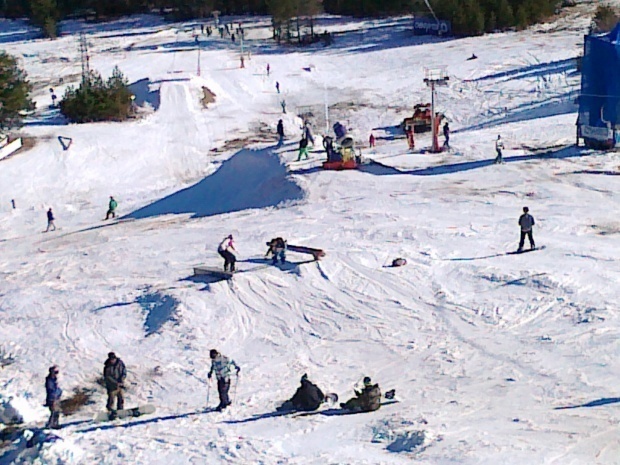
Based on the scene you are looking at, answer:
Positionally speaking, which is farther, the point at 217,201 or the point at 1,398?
the point at 217,201

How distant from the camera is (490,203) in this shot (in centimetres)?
2788

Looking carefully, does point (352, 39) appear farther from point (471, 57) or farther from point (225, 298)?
point (225, 298)

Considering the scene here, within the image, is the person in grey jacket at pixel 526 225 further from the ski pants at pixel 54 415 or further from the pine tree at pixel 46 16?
the pine tree at pixel 46 16

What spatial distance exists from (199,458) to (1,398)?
471 centimetres

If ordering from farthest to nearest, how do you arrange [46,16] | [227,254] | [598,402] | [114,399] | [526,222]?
[46,16] < [526,222] < [227,254] < [114,399] < [598,402]

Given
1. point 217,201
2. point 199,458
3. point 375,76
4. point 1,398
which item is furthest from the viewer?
point 375,76

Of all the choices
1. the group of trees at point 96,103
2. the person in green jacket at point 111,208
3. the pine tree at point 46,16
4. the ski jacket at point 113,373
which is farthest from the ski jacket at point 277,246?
the pine tree at point 46,16

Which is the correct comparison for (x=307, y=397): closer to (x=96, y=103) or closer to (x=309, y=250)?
(x=309, y=250)

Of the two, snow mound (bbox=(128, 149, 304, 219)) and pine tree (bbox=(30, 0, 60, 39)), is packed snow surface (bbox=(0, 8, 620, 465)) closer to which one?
snow mound (bbox=(128, 149, 304, 219))

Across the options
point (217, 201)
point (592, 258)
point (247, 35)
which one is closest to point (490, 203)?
point (592, 258)

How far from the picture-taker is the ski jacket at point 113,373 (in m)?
15.8

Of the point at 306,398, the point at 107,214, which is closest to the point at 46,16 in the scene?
the point at 107,214

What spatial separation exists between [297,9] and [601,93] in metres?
35.5

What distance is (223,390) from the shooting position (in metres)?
16.0
